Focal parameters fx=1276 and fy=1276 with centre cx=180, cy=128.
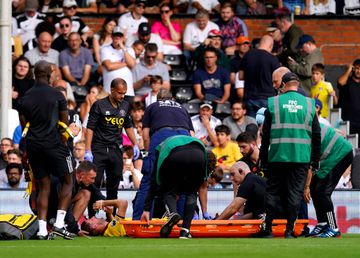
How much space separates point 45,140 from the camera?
14.6 m

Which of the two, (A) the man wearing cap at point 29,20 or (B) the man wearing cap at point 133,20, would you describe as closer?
(A) the man wearing cap at point 29,20

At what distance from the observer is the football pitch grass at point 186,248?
12.1 meters

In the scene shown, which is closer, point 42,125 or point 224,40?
point 42,125

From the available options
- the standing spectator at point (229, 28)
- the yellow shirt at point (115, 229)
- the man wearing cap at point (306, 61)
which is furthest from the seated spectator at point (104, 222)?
the standing spectator at point (229, 28)

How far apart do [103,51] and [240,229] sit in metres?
8.52

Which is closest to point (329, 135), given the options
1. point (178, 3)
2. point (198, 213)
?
point (198, 213)

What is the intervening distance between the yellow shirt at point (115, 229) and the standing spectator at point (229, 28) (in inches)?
352

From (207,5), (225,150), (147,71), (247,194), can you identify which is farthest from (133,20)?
(247,194)

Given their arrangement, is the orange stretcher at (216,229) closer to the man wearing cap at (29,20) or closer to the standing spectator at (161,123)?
the standing spectator at (161,123)

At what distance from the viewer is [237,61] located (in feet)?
78.5

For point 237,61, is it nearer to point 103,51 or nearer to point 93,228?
point 103,51

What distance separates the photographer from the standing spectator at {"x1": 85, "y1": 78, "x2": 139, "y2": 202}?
686 inches

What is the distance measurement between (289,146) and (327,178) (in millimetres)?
1083

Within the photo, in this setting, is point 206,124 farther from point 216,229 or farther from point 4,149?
point 216,229
